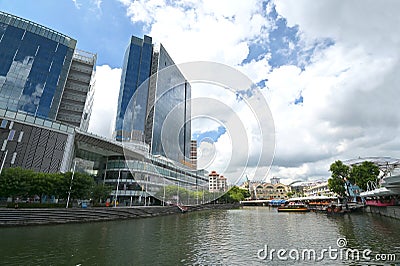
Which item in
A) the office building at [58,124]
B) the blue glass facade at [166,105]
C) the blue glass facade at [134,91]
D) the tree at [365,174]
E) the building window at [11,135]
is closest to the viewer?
the building window at [11,135]

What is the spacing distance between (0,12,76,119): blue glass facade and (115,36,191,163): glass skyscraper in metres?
34.3

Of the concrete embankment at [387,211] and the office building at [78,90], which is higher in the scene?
the office building at [78,90]

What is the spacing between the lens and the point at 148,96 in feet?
389

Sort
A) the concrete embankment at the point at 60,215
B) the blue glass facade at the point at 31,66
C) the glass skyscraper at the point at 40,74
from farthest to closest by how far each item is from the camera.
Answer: the glass skyscraper at the point at 40,74, the blue glass facade at the point at 31,66, the concrete embankment at the point at 60,215

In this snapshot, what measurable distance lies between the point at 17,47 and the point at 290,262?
92.3 m

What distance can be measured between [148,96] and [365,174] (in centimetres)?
Result: 9730

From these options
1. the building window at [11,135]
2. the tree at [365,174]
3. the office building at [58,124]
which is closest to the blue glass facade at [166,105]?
the office building at [58,124]

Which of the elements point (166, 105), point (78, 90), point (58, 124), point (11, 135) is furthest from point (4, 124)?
point (166, 105)

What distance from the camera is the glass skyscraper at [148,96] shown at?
101312 millimetres

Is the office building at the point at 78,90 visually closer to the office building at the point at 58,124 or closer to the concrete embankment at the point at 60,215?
the office building at the point at 58,124

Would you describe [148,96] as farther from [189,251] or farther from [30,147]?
[189,251]

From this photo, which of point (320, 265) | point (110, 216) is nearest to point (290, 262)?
point (320, 265)

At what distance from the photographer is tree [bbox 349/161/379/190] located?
172 ft

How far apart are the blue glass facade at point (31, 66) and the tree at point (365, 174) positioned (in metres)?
86.4
